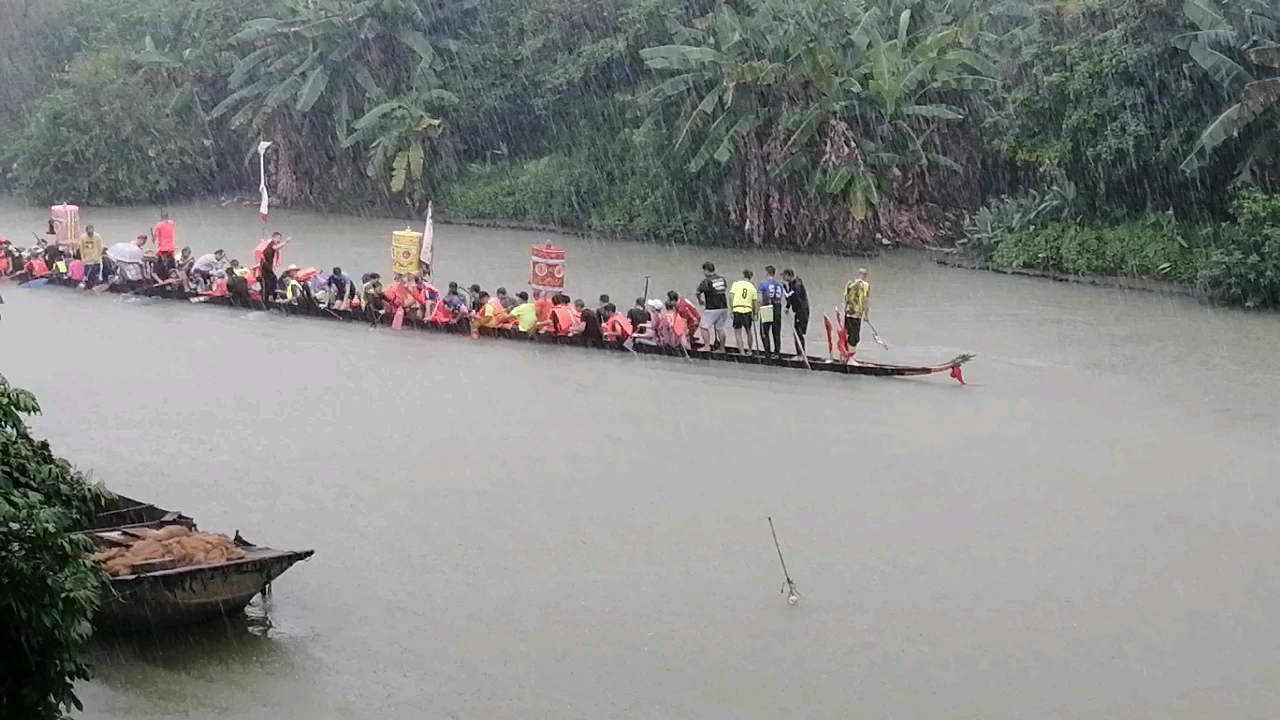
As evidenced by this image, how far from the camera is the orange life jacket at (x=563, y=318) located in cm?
1922

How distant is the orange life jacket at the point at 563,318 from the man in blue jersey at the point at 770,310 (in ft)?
8.82

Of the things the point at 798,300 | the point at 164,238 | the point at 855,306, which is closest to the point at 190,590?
the point at 855,306

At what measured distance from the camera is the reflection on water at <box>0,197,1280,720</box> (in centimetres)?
920

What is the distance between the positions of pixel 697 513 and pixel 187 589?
4.66 metres

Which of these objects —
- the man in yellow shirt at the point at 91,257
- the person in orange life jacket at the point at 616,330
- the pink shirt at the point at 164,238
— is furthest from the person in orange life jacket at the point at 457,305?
the man in yellow shirt at the point at 91,257

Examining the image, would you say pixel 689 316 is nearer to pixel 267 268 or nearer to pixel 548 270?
pixel 548 270

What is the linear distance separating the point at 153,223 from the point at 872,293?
63.1ft

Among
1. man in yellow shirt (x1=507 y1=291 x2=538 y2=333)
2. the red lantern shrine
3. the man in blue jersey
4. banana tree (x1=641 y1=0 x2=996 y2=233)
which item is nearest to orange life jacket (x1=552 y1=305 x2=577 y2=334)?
man in yellow shirt (x1=507 y1=291 x2=538 y2=333)

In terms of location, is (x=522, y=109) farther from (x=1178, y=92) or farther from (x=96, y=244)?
(x=1178, y=92)

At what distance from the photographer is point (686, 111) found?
28.0m

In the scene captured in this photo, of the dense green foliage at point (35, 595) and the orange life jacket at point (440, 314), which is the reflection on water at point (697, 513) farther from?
the dense green foliage at point (35, 595)

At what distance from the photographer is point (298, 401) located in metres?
16.5

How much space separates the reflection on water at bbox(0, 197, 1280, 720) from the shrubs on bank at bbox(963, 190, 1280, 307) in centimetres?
165

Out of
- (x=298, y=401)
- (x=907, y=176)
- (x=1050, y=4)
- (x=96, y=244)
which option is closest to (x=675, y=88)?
(x=907, y=176)
